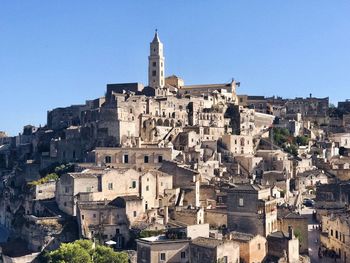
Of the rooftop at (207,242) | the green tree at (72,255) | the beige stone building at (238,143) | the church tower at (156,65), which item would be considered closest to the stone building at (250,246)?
the rooftop at (207,242)

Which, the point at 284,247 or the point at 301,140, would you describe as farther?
the point at 301,140

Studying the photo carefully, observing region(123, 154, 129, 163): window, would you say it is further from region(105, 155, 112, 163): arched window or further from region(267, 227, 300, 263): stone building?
region(267, 227, 300, 263): stone building

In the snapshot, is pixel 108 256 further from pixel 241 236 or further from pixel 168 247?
pixel 241 236

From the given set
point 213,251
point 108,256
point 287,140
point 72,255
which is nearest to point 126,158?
point 72,255

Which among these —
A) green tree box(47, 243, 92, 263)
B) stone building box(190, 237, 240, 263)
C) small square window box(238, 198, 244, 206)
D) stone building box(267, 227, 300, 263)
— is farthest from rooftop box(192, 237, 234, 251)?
green tree box(47, 243, 92, 263)

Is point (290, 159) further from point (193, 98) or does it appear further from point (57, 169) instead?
point (57, 169)

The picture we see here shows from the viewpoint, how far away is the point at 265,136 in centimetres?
8450

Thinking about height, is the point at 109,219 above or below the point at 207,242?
above

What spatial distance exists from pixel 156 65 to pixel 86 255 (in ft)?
204

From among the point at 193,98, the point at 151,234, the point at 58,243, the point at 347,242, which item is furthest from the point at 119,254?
the point at 193,98

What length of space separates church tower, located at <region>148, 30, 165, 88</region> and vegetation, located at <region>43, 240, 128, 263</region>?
5891 centimetres

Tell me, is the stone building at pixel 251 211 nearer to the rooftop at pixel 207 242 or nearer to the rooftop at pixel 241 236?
the rooftop at pixel 241 236

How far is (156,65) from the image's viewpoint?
99.1 m

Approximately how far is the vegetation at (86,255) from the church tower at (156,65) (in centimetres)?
5891
